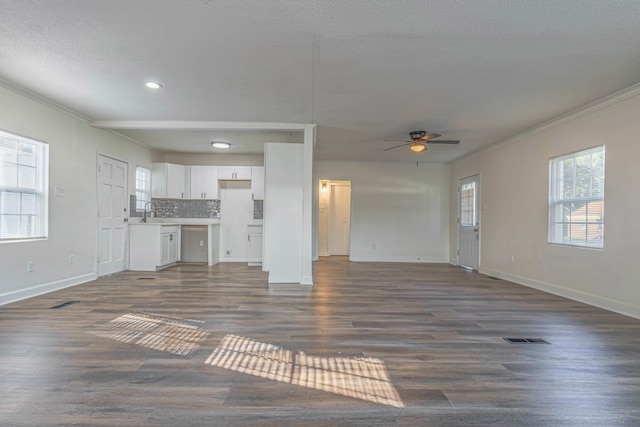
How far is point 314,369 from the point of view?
7.14 ft

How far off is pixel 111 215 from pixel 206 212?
217cm

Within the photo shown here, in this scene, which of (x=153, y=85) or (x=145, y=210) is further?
(x=145, y=210)

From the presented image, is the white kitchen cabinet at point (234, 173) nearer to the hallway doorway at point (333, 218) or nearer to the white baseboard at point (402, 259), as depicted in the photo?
the hallway doorway at point (333, 218)

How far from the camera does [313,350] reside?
2.49 metres

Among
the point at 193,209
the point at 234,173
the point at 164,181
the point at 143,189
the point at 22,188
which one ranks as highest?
the point at 234,173

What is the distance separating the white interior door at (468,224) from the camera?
6.89m

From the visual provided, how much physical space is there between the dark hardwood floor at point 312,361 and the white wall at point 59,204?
1.52 feet

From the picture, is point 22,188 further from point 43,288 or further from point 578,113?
point 578,113

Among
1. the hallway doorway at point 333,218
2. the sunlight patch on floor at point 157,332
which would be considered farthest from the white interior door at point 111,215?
the hallway doorway at point 333,218

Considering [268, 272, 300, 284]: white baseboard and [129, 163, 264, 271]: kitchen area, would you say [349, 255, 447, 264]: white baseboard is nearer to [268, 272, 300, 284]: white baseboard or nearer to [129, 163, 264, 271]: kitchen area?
[129, 163, 264, 271]: kitchen area

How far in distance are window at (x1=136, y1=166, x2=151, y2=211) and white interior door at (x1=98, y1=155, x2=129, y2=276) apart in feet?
1.72

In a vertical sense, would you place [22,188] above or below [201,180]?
below

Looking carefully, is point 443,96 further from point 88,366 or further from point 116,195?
point 116,195

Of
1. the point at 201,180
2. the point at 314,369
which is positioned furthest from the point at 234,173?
the point at 314,369
